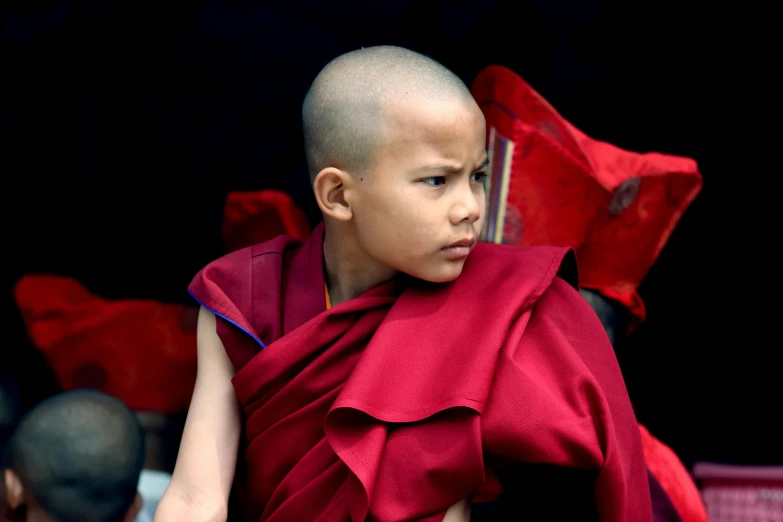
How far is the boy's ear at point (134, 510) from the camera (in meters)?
1.81

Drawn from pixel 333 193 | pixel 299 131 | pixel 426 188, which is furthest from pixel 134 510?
pixel 299 131

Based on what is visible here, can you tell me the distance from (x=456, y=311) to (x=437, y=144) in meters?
0.27

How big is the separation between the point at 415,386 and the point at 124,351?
0.96 metres

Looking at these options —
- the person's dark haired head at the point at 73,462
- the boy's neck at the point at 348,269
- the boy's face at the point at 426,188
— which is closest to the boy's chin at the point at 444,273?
the boy's face at the point at 426,188

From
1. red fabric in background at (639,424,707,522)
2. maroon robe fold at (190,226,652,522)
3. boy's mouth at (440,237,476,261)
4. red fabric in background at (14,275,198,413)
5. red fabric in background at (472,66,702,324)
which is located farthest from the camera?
red fabric in background at (14,275,198,413)

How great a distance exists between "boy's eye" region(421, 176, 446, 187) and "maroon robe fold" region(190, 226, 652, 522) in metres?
0.18

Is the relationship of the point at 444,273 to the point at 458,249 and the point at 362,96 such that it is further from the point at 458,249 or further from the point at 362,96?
the point at 362,96

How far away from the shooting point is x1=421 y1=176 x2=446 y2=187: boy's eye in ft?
4.86

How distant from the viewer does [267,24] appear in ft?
7.59

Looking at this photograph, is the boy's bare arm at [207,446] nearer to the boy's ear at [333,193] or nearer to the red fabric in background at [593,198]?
the boy's ear at [333,193]

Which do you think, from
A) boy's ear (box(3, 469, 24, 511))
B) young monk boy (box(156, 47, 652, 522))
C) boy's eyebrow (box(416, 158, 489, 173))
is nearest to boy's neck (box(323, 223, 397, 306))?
young monk boy (box(156, 47, 652, 522))

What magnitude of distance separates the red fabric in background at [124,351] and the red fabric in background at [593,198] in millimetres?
804

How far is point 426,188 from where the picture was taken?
1.48 m

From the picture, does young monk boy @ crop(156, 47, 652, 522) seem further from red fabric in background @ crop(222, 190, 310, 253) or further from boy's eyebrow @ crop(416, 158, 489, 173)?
red fabric in background @ crop(222, 190, 310, 253)
